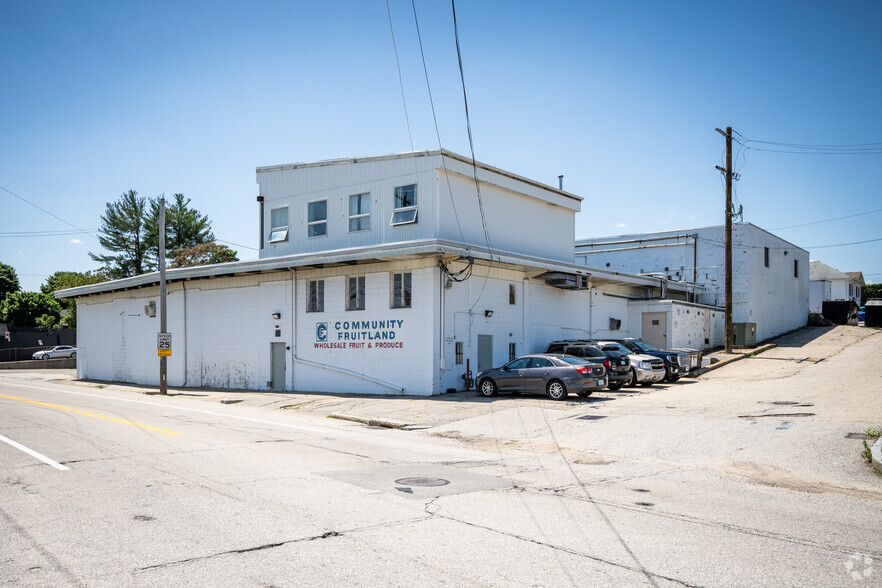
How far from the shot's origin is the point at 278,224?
96.3 ft

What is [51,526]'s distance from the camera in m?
6.56

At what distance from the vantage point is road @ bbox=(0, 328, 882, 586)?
212 inches

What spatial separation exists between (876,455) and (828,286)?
194 ft

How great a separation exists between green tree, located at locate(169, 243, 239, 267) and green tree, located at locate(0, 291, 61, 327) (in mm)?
27543

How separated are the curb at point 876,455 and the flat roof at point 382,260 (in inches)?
512

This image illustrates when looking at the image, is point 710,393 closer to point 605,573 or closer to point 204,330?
point 605,573

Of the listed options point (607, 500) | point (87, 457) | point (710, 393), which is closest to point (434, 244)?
point (710, 393)

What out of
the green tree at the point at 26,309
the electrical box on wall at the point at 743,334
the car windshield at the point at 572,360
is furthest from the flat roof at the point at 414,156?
the green tree at the point at 26,309

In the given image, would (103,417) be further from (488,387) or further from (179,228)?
(179,228)

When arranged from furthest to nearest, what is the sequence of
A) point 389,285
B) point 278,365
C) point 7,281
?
point 7,281 → point 278,365 → point 389,285

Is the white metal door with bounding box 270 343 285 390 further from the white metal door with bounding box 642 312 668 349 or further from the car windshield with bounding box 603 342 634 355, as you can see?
the white metal door with bounding box 642 312 668 349

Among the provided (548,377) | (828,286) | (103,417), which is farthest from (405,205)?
(828,286)

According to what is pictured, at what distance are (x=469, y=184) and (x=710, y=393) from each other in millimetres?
11483

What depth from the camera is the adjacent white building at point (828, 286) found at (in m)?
61.3
